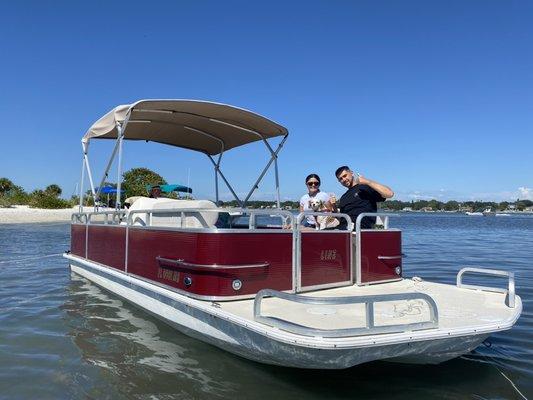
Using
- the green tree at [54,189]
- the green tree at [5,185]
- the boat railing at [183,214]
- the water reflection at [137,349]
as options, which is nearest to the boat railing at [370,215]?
the boat railing at [183,214]

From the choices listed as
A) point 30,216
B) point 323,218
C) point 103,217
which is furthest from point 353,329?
point 30,216

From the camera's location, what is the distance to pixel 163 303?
5508 millimetres

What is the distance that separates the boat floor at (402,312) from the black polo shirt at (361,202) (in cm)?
→ 125

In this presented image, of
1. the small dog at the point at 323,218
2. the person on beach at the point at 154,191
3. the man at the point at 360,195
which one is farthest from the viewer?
the person on beach at the point at 154,191

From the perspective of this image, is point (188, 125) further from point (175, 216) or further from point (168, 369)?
point (168, 369)

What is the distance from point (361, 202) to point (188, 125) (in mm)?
3590

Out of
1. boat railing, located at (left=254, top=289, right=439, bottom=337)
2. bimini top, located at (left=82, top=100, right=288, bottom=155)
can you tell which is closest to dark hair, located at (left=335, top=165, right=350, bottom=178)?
bimini top, located at (left=82, top=100, right=288, bottom=155)

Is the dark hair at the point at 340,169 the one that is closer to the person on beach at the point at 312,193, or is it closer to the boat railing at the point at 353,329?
the person on beach at the point at 312,193

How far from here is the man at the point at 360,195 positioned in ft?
20.1

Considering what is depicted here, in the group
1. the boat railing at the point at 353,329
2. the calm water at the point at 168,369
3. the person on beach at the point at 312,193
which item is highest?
the person on beach at the point at 312,193

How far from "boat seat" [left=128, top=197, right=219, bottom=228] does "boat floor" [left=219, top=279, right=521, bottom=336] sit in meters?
1.29

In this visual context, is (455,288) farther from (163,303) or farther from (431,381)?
(163,303)

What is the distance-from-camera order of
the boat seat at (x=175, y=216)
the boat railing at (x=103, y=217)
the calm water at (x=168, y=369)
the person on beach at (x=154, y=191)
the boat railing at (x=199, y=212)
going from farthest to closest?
the person on beach at (x=154, y=191) → the boat railing at (x=103, y=217) → the boat seat at (x=175, y=216) → the boat railing at (x=199, y=212) → the calm water at (x=168, y=369)

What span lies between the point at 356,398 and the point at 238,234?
Result: 1.86 m
